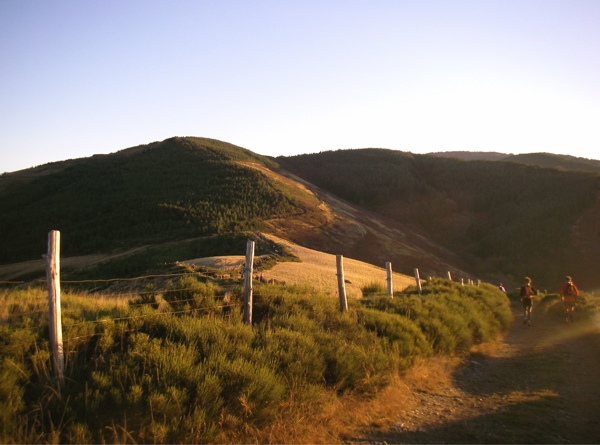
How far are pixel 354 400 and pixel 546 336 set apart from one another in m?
11.4

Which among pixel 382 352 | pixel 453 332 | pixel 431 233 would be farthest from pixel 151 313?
pixel 431 233

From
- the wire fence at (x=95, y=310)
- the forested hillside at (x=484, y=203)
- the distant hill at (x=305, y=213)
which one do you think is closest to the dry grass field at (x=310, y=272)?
the distant hill at (x=305, y=213)

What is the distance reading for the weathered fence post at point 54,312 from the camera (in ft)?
18.5

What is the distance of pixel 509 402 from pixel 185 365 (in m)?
5.91

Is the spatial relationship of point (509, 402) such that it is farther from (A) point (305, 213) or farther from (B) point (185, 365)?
(A) point (305, 213)

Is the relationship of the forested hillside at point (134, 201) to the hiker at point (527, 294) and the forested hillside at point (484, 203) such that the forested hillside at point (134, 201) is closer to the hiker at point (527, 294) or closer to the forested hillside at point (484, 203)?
the forested hillside at point (484, 203)

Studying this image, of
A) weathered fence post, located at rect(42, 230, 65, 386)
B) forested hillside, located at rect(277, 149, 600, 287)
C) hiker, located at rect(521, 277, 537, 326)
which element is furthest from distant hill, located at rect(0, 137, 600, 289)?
weathered fence post, located at rect(42, 230, 65, 386)

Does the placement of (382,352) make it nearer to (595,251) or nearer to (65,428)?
(65,428)

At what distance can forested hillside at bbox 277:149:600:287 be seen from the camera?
59934 millimetres

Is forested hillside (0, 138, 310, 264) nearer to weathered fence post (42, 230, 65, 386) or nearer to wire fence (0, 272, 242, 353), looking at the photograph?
wire fence (0, 272, 242, 353)

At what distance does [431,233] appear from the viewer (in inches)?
2997

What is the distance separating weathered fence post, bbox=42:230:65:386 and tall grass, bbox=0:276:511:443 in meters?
0.16

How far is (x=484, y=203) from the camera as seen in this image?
270 ft

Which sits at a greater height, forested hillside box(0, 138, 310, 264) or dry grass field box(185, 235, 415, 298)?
forested hillside box(0, 138, 310, 264)
